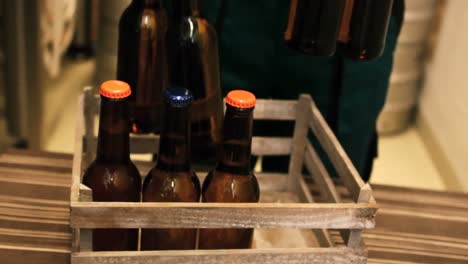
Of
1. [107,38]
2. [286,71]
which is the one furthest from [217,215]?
[107,38]

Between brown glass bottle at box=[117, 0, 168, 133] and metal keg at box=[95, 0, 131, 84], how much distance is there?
151 centimetres

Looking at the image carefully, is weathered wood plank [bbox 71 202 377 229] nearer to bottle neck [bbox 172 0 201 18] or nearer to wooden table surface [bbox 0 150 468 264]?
wooden table surface [bbox 0 150 468 264]

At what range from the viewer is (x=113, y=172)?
60 cm

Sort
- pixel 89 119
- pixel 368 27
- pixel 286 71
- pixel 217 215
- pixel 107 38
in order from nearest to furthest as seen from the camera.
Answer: pixel 217 215
pixel 368 27
pixel 89 119
pixel 286 71
pixel 107 38

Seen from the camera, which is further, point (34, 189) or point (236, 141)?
point (34, 189)

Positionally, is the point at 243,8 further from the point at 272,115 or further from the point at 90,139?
the point at 90,139

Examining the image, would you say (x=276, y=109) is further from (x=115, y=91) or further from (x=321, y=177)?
(x=115, y=91)

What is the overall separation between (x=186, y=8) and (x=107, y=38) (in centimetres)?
168

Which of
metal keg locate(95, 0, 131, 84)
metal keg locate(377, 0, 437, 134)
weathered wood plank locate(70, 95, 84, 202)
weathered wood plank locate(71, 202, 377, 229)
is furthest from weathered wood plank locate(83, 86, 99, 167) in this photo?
metal keg locate(377, 0, 437, 134)

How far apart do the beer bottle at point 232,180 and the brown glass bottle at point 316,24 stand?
109 millimetres

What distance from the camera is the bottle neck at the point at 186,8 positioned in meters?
0.66

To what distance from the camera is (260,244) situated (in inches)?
26.7

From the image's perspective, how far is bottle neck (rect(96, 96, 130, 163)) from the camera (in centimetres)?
57

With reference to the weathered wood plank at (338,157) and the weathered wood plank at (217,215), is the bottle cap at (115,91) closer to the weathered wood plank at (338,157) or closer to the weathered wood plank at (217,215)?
the weathered wood plank at (217,215)
